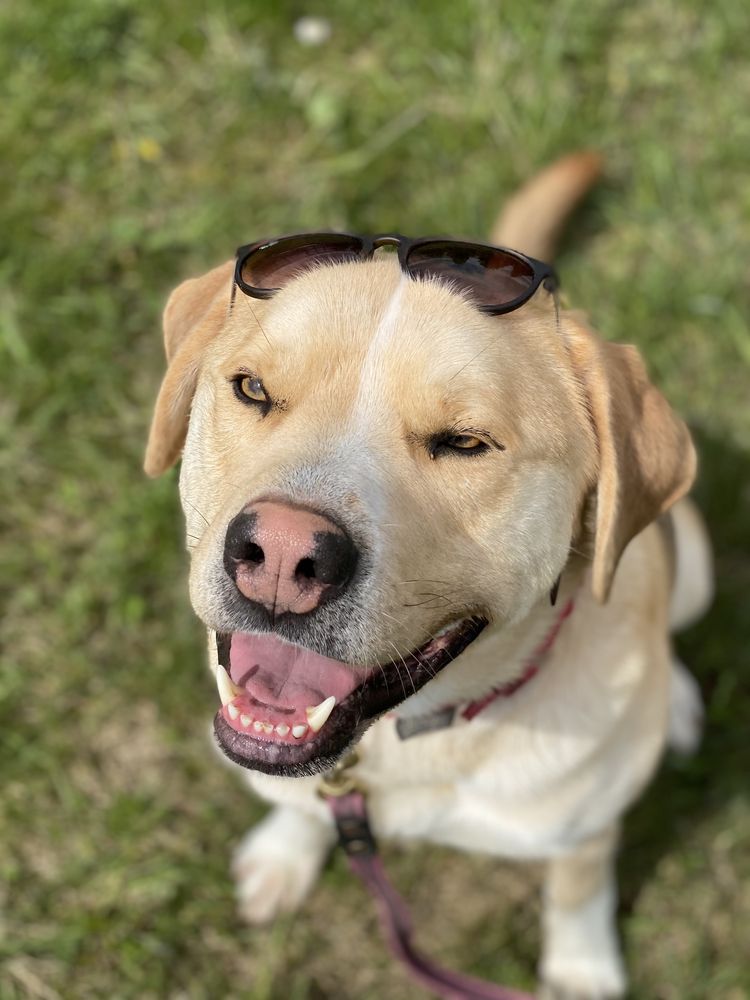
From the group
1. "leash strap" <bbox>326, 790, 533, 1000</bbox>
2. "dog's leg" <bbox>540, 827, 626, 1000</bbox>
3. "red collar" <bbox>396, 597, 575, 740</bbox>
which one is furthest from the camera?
"dog's leg" <bbox>540, 827, 626, 1000</bbox>

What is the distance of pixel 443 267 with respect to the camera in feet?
7.50

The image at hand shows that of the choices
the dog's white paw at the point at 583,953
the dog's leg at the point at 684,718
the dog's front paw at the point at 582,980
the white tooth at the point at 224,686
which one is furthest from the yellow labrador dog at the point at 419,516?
the dog's leg at the point at 684,718

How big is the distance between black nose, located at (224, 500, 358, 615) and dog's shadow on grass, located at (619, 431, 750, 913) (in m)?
2.43

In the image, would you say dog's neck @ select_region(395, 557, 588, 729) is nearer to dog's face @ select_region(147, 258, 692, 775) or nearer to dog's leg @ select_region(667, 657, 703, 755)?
dog's face @ select_region(147, 258, 692, 775)

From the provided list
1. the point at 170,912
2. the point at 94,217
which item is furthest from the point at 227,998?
the point at 94,217

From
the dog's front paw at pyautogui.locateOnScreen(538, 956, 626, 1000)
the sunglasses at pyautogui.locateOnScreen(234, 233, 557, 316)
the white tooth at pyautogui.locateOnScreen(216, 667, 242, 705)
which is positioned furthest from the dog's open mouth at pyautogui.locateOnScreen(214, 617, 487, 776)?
the dog's front paw at pyautogui.locateOnScreen(538, 956, 626, 1000)

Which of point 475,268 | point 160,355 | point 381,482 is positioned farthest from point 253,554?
point 160,355

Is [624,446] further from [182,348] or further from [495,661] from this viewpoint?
[182,348]

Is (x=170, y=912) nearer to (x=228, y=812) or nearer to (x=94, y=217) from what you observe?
(x=228, y=812)

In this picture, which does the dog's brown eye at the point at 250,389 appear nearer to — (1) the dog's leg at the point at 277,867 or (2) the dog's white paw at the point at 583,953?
(1) the dog's leg at the point at 277,867

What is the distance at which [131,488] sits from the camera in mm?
4125

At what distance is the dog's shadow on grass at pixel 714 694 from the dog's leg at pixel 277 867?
1.20m

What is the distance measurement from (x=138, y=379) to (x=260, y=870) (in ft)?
7.06

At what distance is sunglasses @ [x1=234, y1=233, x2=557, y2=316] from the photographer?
2.26 m
